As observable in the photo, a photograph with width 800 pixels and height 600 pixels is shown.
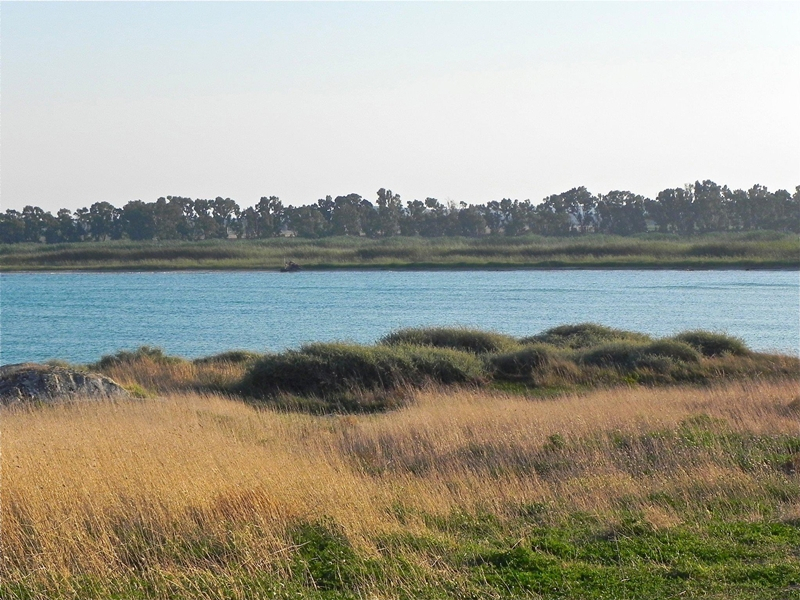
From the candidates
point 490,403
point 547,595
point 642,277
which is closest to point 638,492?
point 547,595

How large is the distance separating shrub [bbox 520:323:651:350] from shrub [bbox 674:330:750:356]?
250cm

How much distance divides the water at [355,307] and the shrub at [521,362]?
15.2 metres

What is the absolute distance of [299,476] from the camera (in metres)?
8.34

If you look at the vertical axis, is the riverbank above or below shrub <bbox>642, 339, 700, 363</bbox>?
above

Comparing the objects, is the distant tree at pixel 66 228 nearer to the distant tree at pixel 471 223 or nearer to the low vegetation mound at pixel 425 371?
the distant tree at pixel 471 223

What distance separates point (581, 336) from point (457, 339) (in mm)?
4369

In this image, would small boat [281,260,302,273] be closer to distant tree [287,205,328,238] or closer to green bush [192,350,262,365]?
distant tree [287,205,328,238]

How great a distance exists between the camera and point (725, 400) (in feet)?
49.0

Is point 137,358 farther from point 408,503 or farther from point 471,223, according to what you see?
point 471,223

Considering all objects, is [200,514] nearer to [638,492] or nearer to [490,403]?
[638,492]

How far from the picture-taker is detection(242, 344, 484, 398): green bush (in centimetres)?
2106

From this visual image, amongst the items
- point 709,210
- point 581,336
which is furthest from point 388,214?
point 581,336

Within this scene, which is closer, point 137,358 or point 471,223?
point 137,358

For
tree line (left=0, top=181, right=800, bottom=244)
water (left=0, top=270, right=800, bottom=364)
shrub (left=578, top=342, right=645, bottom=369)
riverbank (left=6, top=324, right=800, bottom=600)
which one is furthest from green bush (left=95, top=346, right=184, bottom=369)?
tree line (left=0, top=181, right=800, bottom=244)
